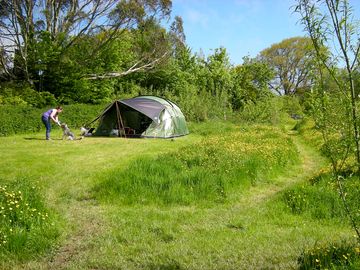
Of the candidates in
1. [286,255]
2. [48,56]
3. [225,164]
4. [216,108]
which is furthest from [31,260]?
[216,108]

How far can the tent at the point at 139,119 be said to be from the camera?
1712cm

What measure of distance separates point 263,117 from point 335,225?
21195 mm

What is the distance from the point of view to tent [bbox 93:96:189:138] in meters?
17.1

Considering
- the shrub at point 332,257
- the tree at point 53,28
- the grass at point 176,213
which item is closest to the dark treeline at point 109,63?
the tree at point 53,28

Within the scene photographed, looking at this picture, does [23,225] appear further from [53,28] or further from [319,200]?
[53,28]

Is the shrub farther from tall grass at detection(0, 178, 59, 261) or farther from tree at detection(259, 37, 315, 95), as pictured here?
tree at detection(259, 37, 315, 95)

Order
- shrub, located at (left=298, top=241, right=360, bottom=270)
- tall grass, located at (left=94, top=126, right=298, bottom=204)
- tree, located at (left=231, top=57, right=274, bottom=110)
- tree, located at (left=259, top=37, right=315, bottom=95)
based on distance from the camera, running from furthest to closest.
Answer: tree, located at (left=259, top=37, right=315, bottom=95) < tree, located at (left=231, top=57, right=274, bottom=110) < tall grass, located at (left=94, top=126, right=298, bottom=204) < shrub, located at (left=298, top=241, right=360, bottom=270)

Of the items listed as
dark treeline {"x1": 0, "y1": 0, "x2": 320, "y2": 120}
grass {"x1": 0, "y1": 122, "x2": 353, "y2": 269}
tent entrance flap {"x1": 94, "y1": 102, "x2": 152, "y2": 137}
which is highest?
dark treeline {"x1": 0, "y1": 0, "x2": 320, "y2": 120}

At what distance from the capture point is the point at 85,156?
38.6 ft

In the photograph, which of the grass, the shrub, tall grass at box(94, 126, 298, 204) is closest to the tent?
the grass

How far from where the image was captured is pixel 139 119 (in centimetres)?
1802

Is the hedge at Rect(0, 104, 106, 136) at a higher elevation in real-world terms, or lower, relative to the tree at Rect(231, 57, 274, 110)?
lower

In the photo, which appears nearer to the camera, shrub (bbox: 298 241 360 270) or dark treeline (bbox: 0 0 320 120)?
shrub (bbox: 298 241 360 270)

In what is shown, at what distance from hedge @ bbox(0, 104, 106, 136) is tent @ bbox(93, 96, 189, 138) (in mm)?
3699
